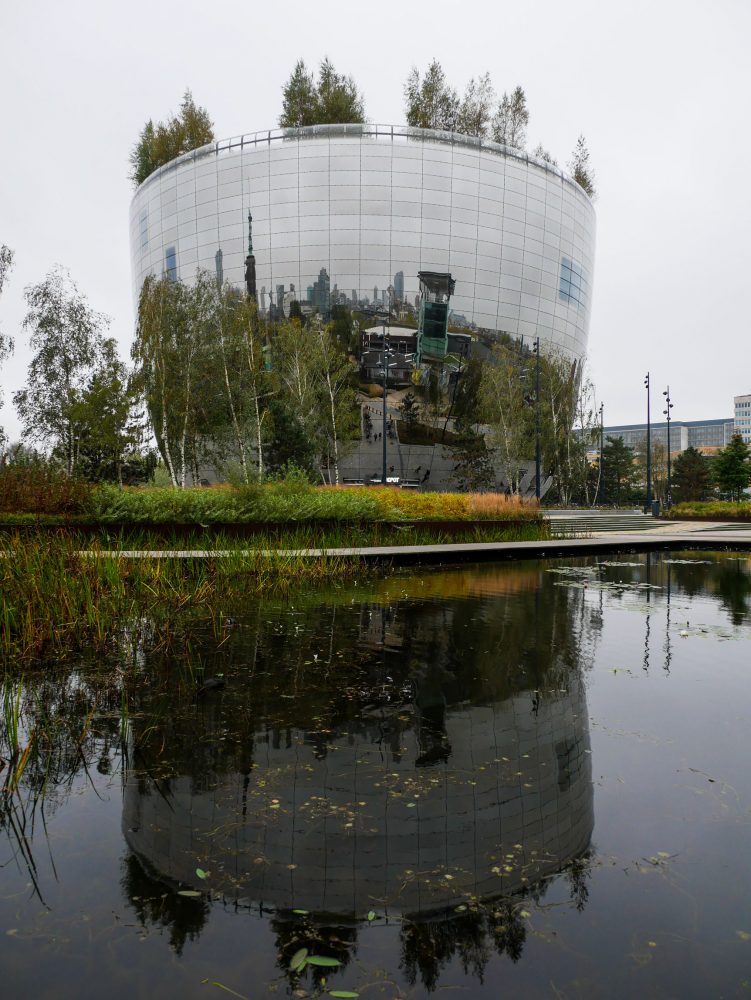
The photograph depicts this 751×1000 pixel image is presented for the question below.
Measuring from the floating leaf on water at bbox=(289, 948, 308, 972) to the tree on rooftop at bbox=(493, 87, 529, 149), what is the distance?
210ft

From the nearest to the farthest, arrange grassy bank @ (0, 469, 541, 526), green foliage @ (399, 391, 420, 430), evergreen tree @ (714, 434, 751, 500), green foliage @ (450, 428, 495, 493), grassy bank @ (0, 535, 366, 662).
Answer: grassy bank @ (0, 535, 366, 662) < grassy bank @ (0, 469, 541, 526) < green foliage @ (399, 391, 420, 430) < green foliage @ (450, 428, 495, 493) < evergreen tree @ (714, 434, 751, 500)

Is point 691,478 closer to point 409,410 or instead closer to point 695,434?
point 409,410

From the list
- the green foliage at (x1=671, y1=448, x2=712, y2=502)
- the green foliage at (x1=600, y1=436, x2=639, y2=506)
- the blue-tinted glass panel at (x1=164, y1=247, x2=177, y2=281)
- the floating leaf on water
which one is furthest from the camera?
the green foliage at (x1=600, y1=436, x2=639, y2=506)

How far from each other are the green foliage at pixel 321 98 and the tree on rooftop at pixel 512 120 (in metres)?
12.8

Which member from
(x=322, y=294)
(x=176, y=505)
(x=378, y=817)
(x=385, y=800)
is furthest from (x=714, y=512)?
(x=378, y=817)

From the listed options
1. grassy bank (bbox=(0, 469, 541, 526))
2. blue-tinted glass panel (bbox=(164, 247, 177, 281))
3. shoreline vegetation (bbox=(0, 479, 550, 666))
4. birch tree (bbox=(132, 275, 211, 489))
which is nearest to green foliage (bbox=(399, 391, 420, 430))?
birch tree (bbox=(132, 275, 211, 489))

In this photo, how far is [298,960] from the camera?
2379 millimetres

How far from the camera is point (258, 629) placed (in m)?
8.41

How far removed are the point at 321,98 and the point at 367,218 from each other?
53.1ft

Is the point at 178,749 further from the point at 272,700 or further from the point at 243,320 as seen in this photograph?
the point at 243,320

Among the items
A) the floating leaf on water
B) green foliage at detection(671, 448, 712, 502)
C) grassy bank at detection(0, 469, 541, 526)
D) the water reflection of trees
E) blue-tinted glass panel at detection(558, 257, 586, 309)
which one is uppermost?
blue-tinted glass panel at detection(558, 257, 586, 309)

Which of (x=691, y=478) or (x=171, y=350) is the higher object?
(x=171, y=350)

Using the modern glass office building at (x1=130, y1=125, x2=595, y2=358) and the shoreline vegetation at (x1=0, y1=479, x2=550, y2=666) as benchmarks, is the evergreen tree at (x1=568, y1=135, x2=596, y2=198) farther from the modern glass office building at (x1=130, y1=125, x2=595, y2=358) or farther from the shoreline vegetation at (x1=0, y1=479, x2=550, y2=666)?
the shoreline vegetation at (x1=0, y1=479, x2=550, y2=666)

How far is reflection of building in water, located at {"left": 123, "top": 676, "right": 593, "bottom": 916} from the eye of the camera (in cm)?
288
